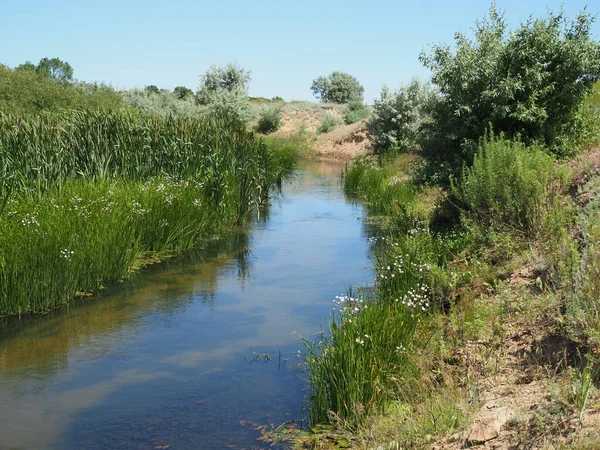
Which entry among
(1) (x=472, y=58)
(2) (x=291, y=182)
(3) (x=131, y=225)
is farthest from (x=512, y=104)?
(2) (x=291, y=182)

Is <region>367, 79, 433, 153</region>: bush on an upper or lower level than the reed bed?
upper

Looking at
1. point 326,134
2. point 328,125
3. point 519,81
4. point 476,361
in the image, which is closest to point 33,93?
point 519,81

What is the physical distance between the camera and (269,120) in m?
60.0

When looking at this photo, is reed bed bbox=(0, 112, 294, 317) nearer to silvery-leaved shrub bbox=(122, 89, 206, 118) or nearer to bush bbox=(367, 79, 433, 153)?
bush bbox=(367, 79, 433, 153)

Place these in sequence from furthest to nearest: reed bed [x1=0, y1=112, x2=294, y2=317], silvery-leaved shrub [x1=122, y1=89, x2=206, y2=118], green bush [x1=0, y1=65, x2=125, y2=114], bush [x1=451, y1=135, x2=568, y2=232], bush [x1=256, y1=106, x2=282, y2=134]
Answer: bush [x1=256, y1=106, x2=282, y2=134], silvery-leaved shrub [x1=122, y1=89, x2=206, y2=118], green bush [x1=0, y1=65, x2=125, y2=114], bush [x1=451, y1=135, x2=568, y2=232], reed bed [x1=0, y1=112, x2=294, y2=317]

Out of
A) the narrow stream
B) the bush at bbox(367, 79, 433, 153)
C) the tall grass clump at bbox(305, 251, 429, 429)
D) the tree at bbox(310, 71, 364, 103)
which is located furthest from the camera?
the tree at bbox(310, 71, 364, 103)

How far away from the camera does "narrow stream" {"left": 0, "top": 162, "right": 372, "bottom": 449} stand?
6875 millimetres

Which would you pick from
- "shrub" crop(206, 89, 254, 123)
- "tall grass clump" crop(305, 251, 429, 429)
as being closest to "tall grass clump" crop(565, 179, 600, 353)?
"tall grass clump" crop(305, 251, 429, 429)

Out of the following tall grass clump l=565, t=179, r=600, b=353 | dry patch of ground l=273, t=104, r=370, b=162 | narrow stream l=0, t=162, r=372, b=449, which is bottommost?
narrow stream l=0, t=162, r=372, b=449

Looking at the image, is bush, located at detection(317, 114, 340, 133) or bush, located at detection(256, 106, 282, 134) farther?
bush, located at detection(256, 106, 282, 134)

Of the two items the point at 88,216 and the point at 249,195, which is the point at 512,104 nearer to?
the point at 249,195

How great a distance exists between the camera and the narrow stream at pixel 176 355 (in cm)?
688

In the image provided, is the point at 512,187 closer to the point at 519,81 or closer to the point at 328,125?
the point at 519,81

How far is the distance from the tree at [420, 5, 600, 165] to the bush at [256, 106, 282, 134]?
45.0 meters
